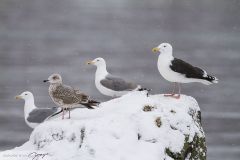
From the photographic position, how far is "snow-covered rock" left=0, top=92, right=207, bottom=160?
27.1 ft

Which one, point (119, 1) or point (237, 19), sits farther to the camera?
point (119, 1)

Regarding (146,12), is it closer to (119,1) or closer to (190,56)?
(119,1)

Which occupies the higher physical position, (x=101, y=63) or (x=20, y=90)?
(x=20, y=90)

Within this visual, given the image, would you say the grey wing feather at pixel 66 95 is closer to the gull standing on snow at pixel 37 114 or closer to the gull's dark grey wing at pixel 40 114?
the gull standing on snow at pixel 37 114

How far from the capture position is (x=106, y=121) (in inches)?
343

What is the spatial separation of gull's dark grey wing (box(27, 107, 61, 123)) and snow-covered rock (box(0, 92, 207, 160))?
1.66 metres

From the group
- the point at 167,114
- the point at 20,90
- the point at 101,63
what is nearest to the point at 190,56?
the point at 20,90

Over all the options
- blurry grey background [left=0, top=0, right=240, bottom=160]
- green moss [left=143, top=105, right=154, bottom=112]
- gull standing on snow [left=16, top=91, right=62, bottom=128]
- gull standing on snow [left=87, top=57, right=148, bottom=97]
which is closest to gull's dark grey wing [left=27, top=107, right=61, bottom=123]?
gull standing on snow [left=16, top=91, right=62, bottom=128]

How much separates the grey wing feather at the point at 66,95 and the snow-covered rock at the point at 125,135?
253mm

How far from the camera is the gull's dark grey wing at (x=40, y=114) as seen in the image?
11.3 meters

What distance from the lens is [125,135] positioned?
27.7 ft

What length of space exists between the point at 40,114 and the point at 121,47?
82.2 ft

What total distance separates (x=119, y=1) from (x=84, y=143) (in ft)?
196

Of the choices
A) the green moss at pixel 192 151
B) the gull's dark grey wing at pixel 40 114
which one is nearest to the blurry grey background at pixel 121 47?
the gull's dark grey wing at pixel 40 114
